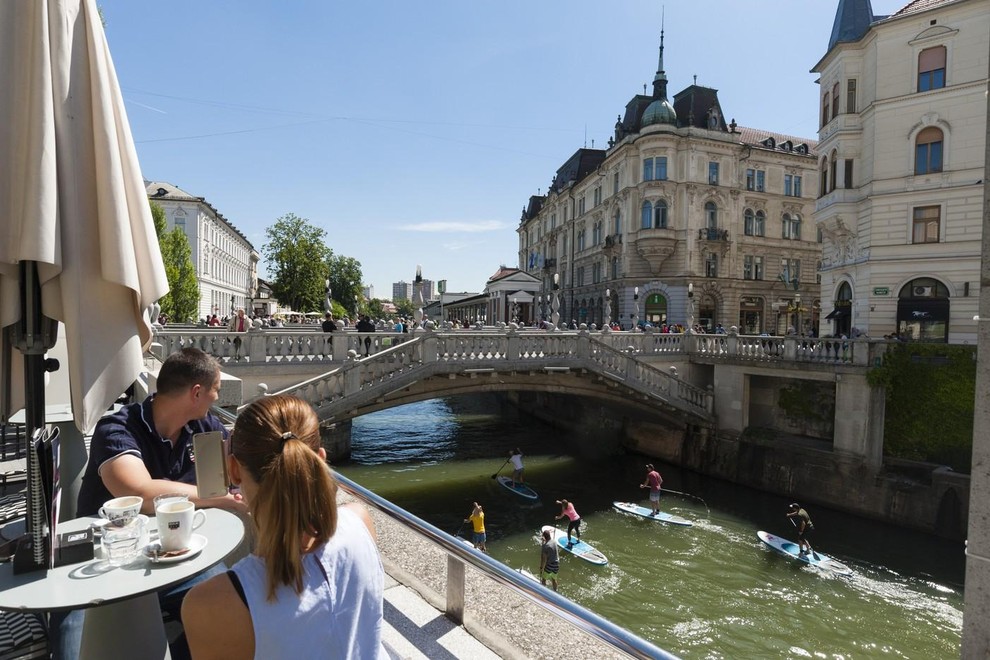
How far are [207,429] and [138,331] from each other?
35.3 inches

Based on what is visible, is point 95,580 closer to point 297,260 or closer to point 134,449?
point 134,449

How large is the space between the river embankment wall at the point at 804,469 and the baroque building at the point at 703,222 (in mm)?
18003

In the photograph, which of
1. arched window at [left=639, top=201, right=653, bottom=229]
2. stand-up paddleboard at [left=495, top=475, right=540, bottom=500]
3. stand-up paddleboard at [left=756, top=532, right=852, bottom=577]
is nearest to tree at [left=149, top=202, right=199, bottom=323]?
stand-up paddleboard at [left=495, top=475, right=540, bottom=500]

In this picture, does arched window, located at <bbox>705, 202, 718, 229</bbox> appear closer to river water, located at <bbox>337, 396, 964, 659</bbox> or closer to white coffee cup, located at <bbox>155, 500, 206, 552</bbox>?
river water, located at <bbox>337, 396, 964, 659</bbox>

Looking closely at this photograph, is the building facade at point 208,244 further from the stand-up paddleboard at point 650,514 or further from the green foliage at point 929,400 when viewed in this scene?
the green foliage at point 929,400

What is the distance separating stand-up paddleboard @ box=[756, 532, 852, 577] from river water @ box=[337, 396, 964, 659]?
0.73 feet

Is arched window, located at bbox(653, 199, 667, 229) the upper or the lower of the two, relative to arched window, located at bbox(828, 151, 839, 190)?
Answer: upper

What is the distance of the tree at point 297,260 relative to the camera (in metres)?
42.1

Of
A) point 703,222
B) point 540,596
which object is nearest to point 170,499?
point 540,596

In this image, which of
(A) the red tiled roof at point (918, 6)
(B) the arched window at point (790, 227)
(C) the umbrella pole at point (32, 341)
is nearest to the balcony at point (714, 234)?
(B) the arched window at point (790, 227)

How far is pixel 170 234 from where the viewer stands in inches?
1628

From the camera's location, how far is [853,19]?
25.5 metres

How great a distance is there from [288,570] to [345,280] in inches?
2750

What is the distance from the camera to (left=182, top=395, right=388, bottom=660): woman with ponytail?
147 cm
